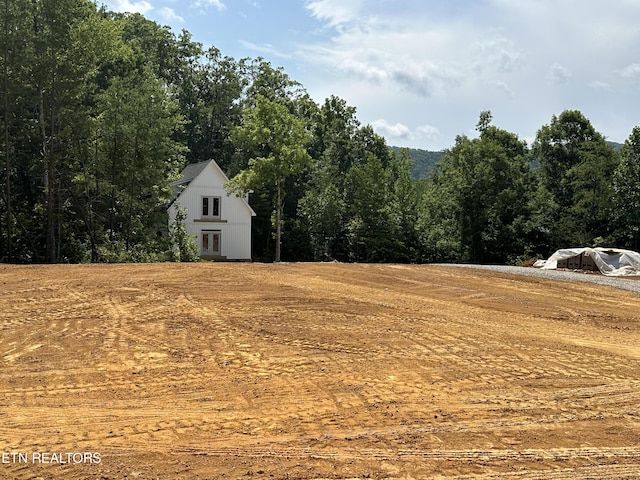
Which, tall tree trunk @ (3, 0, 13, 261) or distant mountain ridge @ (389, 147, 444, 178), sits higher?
distant mountain ridge @ (389, 147, 444, 178)

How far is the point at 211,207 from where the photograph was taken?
113ft

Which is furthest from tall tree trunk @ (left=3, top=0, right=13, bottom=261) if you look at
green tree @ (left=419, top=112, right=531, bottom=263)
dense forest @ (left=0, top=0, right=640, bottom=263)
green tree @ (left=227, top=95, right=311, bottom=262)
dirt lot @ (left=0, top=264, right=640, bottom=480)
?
green tree @ (left=419, top=112, right=531, bottom=263)

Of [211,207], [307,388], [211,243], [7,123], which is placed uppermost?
[7,123]

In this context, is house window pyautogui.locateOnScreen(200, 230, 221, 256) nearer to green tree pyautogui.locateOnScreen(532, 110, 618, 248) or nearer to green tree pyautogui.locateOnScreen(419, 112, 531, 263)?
green tree pyautogui.locateOnScreen(419, 112, 531, 263)

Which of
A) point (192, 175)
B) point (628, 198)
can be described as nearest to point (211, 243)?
point (192, 175)

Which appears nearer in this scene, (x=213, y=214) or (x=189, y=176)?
(x=213, y=214)

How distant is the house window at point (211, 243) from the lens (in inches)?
1364

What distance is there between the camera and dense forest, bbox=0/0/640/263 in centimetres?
2362

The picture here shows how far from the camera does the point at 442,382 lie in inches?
247

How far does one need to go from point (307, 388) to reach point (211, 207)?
2973 centimetres

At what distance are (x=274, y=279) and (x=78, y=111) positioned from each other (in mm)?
15246

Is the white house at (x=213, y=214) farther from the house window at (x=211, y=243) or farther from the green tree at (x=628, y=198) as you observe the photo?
the green tree at (x=628, y=198)

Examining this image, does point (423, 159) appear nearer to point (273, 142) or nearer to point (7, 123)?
point (273, 142)

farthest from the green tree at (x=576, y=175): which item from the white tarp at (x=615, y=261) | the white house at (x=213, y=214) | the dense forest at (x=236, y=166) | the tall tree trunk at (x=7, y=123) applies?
the tall tree trunk at (x=7, y=123)
